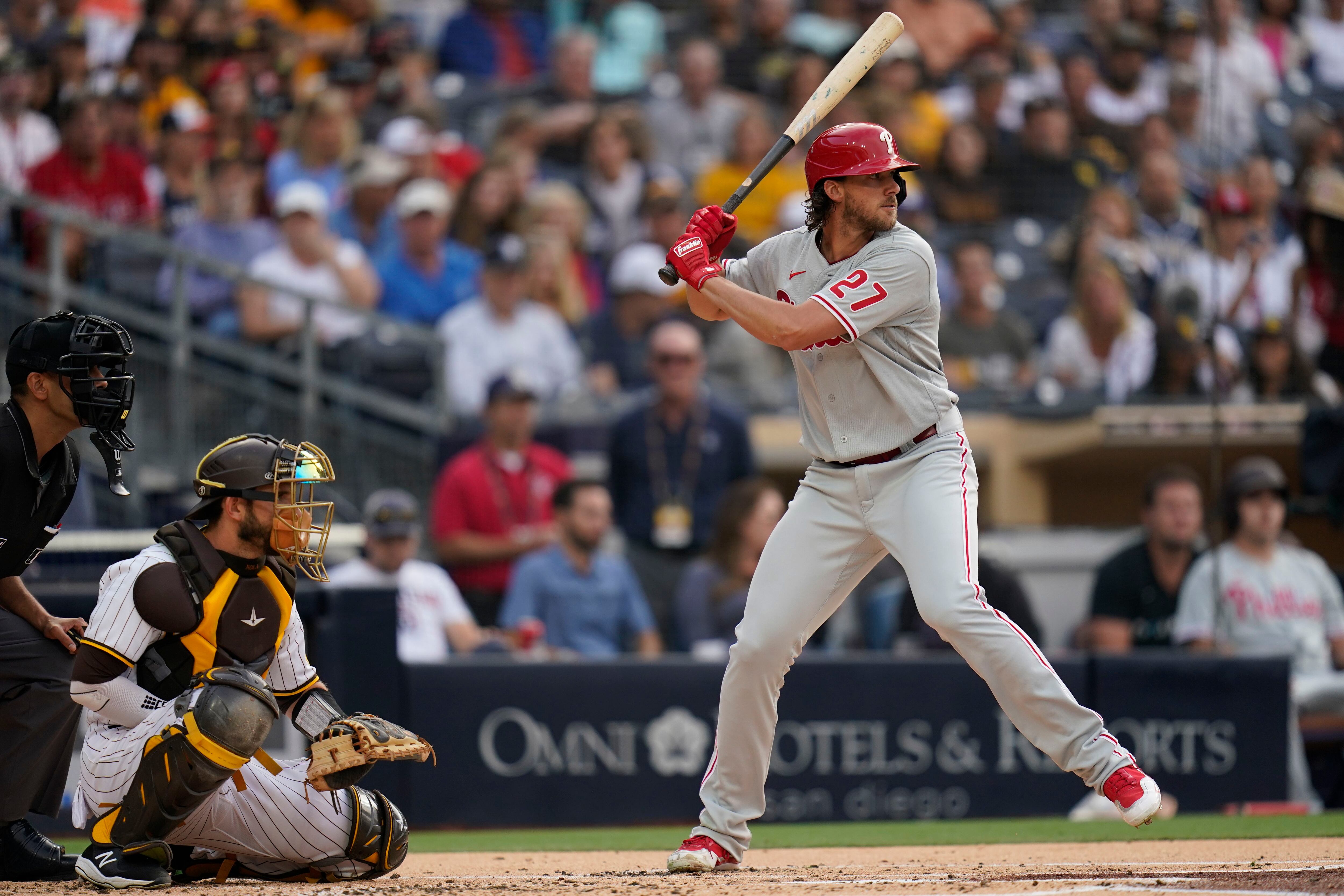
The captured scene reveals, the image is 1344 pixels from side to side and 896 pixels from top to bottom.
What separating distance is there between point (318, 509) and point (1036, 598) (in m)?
3.60

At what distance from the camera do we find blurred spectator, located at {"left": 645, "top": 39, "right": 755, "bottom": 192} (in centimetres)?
1080

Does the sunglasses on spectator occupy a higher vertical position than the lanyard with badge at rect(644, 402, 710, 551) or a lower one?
higher

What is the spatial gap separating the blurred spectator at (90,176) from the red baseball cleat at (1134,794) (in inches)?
265

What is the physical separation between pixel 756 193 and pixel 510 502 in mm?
3254

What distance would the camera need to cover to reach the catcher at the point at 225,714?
3.73m

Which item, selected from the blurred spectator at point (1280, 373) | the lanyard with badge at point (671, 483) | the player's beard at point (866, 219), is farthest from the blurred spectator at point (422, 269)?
the player's beard at point (866, 219)

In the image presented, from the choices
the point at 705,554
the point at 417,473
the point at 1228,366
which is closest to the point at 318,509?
the point at 417,473

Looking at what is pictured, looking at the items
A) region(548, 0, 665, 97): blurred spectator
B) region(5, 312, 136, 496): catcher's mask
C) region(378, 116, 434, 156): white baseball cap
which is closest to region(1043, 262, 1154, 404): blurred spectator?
region(548, 0, 665, 97): blurred spectator

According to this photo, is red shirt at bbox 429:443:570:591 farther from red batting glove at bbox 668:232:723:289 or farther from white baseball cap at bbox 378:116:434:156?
red batting glove at bbox 668:232:723:289

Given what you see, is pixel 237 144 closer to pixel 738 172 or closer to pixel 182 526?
pixel 738 172

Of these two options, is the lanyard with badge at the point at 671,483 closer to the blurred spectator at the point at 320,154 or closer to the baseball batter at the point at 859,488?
the blurred spectator at the point at 320,154

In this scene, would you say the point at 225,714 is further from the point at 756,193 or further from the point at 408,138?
the point at 756,193

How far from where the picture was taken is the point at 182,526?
398 cm

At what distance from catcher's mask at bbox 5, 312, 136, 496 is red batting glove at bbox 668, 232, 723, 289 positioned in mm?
1408
